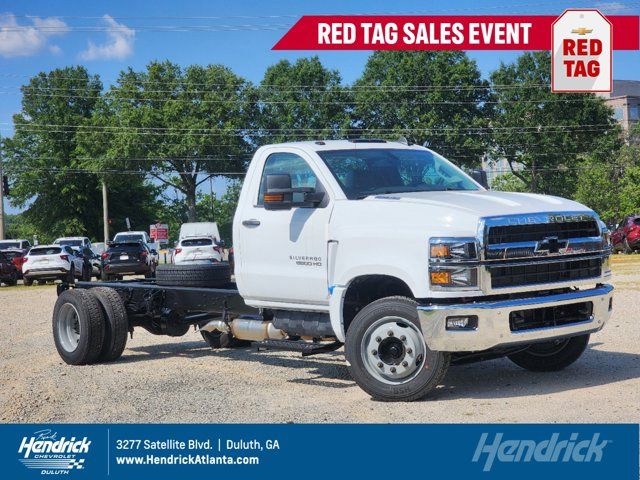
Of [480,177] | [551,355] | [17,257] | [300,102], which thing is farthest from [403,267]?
[300,102]

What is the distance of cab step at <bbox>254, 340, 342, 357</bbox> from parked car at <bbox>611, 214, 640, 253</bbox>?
34.9 m

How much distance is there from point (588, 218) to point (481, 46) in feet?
84.1

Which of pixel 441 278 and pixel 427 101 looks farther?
pixel 427 101

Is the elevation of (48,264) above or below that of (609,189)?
below

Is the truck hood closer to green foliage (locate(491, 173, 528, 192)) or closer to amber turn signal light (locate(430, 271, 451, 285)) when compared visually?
amber turn signal light (locate(430, 271, 451, 285))

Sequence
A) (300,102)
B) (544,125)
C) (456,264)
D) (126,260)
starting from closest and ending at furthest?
(456,264), (126,260), (300,102), (544,125)

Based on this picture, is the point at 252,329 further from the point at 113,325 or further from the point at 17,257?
the point at 17,257

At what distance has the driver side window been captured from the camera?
29.7 ft

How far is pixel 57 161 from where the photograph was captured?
260 ft

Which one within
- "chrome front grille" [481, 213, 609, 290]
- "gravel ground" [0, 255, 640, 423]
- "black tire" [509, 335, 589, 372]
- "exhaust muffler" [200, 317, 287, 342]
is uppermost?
"chrome front grille" [481, 213, 609, 290]

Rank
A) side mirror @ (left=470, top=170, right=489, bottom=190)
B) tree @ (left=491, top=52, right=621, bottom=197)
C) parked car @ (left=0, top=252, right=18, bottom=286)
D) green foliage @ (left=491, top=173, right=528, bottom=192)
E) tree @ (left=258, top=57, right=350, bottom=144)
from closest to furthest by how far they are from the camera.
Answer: side mirror @ (left=470, top=170, right=489, bottom=190) < parked car @ (left=0, top=252, right=18, bottom=286) < tree @ (left=258, top=57, right=350, bottom=144) < tree @ (left=491, top=52, right=621, bottom=197) < green foliage @ (left=491, top=173, right=528, bottom=192)

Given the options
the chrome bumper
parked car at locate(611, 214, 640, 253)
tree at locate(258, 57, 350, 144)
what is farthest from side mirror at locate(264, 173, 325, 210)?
tree at locate(258, 57, 350, 144)

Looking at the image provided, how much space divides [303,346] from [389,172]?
1846 millimetres

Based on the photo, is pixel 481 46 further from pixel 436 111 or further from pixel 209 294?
pixel 436 111
